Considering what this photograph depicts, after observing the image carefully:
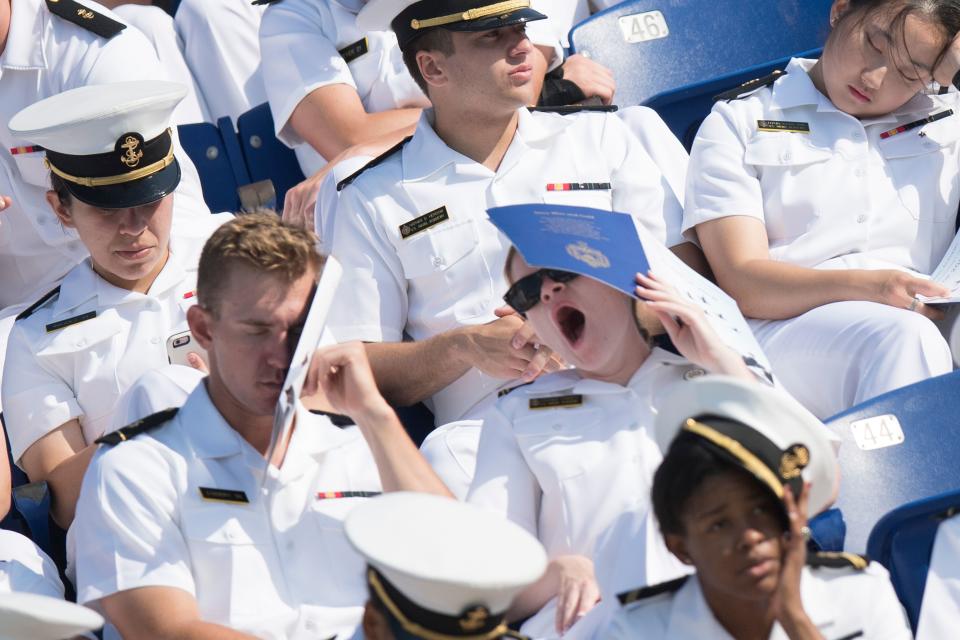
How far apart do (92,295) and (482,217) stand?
0.96 metres

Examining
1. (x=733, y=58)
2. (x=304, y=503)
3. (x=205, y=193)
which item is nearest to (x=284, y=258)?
(x=304, y=503)

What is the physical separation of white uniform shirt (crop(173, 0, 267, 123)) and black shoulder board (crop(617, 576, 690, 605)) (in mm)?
3000

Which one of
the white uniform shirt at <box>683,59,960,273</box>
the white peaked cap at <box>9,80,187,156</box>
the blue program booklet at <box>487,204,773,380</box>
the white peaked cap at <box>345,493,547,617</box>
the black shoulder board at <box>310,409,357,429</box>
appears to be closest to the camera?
the white peaked cap at <box>345,493,547,617</box>

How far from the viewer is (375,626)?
2320mm

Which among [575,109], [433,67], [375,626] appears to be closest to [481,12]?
[433,67]

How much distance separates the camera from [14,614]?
2.32m

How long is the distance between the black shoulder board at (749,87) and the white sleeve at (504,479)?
58.9 inches

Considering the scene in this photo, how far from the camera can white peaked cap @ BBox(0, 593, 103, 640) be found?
2.32 m

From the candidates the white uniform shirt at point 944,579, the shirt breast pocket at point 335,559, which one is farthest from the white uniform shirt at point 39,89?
the white uniform shirt at point 944,579

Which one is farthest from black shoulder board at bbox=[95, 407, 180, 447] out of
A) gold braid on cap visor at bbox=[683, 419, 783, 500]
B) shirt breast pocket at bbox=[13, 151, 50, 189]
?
shirt breast pocket at bbox=[13, 151, 50, 189]

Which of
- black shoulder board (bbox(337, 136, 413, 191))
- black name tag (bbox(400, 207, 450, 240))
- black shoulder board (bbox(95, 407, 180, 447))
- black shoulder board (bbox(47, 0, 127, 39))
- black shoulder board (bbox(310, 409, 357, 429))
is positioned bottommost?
black shoulder board (bbox(310, 409, 357, 429))

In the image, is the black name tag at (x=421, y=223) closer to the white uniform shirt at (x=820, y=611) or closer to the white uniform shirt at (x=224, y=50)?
the white uniform shirt at (x=224, y=50)

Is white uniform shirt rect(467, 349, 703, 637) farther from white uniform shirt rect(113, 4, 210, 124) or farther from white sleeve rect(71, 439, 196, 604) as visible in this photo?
white uniform shirt rect(113, 4, 210, 124)

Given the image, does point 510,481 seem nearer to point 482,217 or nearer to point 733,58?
point 482,217
